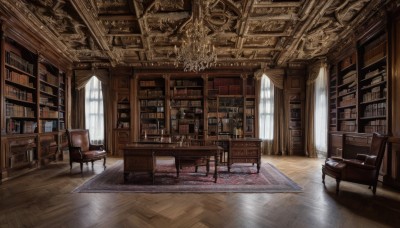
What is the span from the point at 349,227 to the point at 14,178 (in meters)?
5.67

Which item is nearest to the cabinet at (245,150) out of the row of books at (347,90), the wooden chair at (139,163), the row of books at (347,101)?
the wooden chair at (139,163)

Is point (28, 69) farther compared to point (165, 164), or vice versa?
point (165, 164)

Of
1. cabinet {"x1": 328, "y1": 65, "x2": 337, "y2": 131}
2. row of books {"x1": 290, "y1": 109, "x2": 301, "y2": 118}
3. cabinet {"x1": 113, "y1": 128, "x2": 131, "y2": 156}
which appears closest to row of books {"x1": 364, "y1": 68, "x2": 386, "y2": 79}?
cabinet {"x1": 328, "y1": 65, "x2": 337, "y2": 131}

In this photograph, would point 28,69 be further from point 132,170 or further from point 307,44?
point 307,44

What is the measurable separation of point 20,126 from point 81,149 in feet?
4.53

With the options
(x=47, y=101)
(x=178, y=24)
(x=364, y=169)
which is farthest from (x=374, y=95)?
(x=47, y=101)

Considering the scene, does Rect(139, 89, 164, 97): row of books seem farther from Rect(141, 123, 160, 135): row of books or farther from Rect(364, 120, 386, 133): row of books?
Rect(364, 120, 386, 133): row of books

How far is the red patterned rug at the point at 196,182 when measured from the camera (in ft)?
10.8

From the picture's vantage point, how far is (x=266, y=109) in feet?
23.1

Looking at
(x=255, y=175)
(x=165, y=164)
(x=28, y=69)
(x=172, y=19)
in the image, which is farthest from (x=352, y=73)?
(x=28, y=69)

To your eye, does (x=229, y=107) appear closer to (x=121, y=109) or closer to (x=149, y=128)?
(x=149, y=128)

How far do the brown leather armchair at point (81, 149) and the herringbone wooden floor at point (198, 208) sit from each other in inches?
34.9

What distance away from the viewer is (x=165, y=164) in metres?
5.17

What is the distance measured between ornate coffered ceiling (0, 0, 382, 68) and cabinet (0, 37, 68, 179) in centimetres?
67
